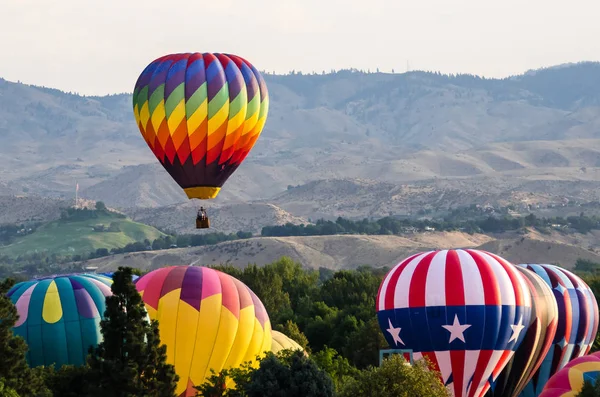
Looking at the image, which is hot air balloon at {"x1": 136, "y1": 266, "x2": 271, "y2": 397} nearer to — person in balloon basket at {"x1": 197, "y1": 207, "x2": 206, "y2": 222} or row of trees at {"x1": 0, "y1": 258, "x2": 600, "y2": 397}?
row of trees at {"x1": 0, "y1": 258, "x2": 600, "y2": 397}

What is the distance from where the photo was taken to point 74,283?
43.3m

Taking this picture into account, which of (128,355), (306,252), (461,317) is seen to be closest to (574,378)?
(461,317)

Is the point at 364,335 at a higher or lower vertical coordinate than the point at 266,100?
lower

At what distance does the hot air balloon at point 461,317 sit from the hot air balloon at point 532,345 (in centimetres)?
83

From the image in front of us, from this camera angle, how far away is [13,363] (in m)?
34.8

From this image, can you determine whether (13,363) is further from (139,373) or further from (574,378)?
(574,378)

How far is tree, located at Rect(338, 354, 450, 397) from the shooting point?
32.4 m

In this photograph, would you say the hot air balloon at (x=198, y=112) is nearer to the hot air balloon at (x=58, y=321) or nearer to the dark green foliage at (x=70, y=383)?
the hot air balloon at (x=58, y=321)

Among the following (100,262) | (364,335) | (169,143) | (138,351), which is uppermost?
(169,143)

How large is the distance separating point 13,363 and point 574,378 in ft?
44.8

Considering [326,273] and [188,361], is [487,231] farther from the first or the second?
[188,361]

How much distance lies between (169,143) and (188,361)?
35.9 ft

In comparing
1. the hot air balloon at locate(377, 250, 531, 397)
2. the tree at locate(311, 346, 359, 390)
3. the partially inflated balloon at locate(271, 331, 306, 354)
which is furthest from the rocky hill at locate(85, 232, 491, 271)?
the hot air balloon at locate(377, 250, 531, 397)

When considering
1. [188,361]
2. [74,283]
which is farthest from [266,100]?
[188,361]
